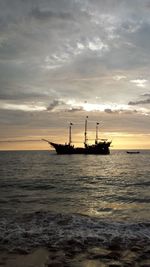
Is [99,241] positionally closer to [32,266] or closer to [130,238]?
[130,238]

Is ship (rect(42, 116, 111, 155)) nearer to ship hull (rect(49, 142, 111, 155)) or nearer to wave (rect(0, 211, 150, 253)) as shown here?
ship hull (rect(49, 142, 111, 155))

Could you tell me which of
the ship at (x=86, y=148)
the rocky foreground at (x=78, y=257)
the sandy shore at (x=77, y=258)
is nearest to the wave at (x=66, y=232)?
the rocky foreground at (x=78, y=257)

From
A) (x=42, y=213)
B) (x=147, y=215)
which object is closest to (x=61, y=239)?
(x=42, y=213)

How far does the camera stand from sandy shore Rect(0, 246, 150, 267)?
8750 millimetres

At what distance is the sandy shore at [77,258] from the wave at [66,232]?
22.7 inches

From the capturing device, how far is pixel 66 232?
12266mm

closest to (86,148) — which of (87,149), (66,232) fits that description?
(87,149)

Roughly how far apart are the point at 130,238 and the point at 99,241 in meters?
1.17

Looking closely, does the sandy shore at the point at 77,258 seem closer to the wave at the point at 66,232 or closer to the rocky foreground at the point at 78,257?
the rocky foreground at the point at 78,257

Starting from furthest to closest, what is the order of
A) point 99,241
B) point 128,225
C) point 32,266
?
1. point 128,225
2. point 99,241
3. point 32,266

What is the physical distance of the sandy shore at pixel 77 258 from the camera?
8750mm

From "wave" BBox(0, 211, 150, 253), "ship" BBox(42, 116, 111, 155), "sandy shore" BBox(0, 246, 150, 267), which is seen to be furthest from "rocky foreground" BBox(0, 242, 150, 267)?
"ship" BBox(42, 116, 111, 155)

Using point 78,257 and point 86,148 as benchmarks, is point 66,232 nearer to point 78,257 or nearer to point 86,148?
point 78,257

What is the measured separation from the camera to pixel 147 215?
16.6m
